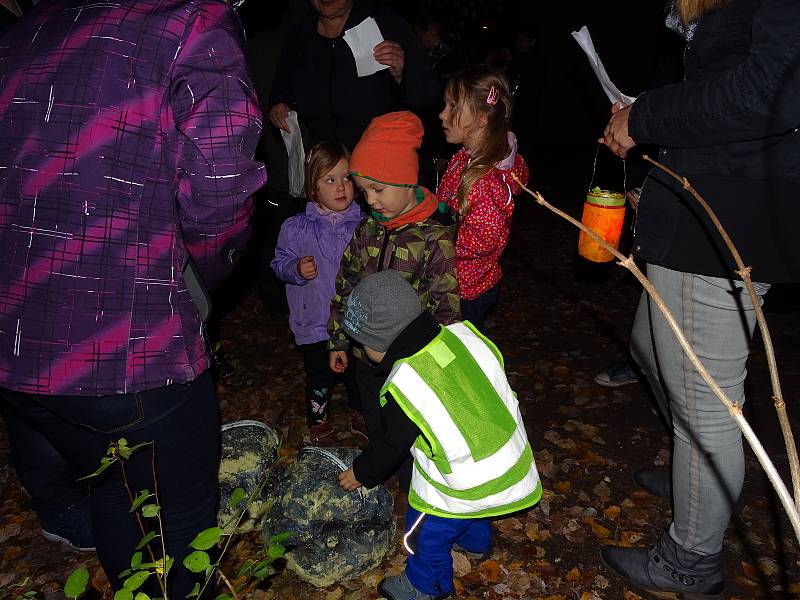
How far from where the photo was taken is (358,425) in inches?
158

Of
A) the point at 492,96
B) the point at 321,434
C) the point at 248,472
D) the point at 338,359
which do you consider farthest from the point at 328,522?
the point at 492,96

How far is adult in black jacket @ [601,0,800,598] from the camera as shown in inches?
64.9

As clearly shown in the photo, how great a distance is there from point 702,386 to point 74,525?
3.12 meters

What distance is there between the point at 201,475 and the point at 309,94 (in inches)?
100

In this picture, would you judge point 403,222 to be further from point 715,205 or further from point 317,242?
point 715,205

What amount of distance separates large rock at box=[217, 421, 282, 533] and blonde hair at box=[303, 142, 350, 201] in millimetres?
1477

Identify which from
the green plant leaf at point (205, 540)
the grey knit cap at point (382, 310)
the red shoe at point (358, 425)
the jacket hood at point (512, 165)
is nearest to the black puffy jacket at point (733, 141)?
the grey knit cap at point (382, 310)

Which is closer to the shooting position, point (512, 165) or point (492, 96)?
point (492, 96)

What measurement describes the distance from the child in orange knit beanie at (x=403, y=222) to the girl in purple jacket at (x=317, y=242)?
14.8 inches

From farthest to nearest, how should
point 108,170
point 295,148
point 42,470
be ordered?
point 295,148
point 42,470
point 108,170

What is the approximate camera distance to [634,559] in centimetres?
278

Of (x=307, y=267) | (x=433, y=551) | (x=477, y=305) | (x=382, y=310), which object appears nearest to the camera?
(x=382, y=310)

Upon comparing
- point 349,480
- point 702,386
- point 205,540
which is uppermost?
point 205,540

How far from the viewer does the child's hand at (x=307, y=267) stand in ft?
10.4
